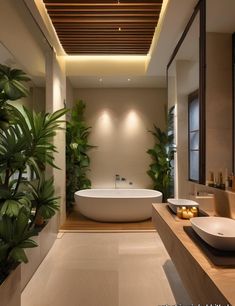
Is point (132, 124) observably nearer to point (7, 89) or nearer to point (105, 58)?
point (105, 58)

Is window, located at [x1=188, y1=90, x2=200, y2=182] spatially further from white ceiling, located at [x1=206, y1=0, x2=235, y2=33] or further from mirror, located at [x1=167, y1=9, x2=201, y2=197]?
white ceiling, located at [x1=206, y1=0, x2=235, y2=33]

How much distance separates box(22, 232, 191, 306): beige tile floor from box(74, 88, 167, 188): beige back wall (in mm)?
2300

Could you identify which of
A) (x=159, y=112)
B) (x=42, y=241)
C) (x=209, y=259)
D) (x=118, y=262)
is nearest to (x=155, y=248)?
(x=118, y=262)

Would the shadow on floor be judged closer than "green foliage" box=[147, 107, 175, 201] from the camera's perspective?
Yes

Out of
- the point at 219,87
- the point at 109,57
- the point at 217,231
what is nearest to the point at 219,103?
the point at 219,87

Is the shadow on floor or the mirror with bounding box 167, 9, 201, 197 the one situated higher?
the mirror with bounding box 167, 9, 201, 197

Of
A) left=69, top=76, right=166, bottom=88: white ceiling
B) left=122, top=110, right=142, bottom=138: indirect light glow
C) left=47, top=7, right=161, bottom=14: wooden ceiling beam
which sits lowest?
left=122, top=110, right=142, bottom=138: indirect light glow

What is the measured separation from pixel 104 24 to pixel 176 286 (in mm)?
3421

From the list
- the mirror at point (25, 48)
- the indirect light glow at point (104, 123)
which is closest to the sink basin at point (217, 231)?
the mirror at point (25, 48)

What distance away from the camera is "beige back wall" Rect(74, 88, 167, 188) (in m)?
5.85

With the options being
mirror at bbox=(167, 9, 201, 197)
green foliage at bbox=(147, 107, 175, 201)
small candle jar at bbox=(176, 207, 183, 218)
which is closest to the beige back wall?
green foliage at bbox=(147, 107, 175, 201)

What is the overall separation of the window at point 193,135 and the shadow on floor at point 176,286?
3.56 feet

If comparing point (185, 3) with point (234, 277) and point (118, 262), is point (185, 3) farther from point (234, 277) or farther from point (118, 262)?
point (118, 262)

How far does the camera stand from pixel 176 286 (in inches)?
96.4
